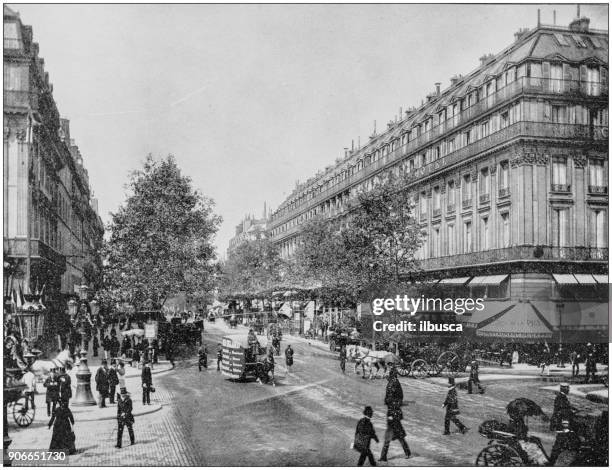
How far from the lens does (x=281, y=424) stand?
16.9 m

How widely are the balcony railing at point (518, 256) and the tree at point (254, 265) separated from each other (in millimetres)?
33621

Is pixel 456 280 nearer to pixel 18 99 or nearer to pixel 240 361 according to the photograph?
pixel 240 361

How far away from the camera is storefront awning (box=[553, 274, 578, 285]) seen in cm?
1878

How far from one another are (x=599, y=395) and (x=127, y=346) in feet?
56.0

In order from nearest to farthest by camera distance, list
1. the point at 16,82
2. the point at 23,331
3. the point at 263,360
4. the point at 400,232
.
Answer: the point at 16,82
the point at 23,331
the point at 263,360
the point at 400,232

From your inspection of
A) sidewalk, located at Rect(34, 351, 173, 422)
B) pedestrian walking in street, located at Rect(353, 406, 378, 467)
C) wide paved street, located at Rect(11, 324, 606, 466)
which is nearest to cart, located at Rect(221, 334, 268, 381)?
wide paved street, located at Rect(11, 324, 606, 466)

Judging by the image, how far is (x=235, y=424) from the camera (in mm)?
16844

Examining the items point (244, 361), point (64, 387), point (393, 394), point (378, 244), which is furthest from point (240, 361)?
point (378, 244)

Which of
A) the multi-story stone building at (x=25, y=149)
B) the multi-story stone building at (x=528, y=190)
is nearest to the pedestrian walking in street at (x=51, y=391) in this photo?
the multi-story stone building at (x=25, y=149)

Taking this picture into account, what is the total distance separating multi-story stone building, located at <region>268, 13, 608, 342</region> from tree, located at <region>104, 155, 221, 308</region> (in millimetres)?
6628

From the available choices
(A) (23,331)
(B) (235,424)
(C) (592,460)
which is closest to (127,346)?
(A) (23,331)

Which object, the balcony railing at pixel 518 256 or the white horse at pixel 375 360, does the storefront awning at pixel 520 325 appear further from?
the white horse at pixel 375 360

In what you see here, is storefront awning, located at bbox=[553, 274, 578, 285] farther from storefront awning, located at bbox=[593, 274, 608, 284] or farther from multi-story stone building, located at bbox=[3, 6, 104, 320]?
multi-story stone building, located at bbox=[3, 6, 104, 320]

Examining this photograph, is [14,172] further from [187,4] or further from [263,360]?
[263,360]
